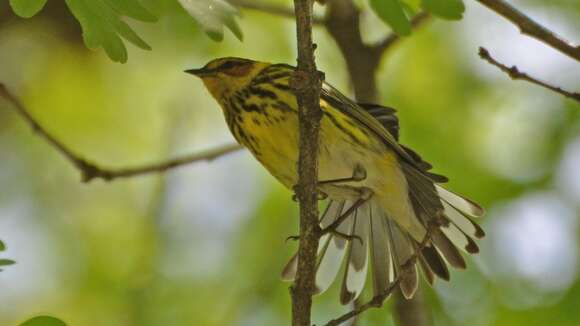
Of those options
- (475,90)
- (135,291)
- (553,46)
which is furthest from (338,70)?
(553,46)

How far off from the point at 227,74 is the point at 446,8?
5.38ft

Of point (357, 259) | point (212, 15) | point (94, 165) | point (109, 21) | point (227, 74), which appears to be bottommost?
point (357, 259)

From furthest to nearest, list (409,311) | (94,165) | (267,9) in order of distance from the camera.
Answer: (267,9) → (94,165) → (409,311)

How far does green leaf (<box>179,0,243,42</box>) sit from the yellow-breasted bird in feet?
3.08

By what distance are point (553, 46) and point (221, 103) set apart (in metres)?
1.86

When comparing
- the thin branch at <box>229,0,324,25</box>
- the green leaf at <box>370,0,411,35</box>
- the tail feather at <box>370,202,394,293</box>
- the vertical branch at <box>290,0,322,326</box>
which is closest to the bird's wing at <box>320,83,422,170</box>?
the tail feather at <box>370,202,394,293</box>

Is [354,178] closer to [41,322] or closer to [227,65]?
[227,65]

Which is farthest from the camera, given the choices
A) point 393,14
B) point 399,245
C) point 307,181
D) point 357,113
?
point 399,245

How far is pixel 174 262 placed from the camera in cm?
695

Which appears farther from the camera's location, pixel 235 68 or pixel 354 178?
pixel 235 68

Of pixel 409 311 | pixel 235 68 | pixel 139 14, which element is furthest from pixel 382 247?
pixel 139 14

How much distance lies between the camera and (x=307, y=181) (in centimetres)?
335

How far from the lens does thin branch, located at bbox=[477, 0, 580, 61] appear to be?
357 cm

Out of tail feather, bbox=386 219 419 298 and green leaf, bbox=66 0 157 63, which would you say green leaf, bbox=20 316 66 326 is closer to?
green leaf, bbox=66 0 157 63
